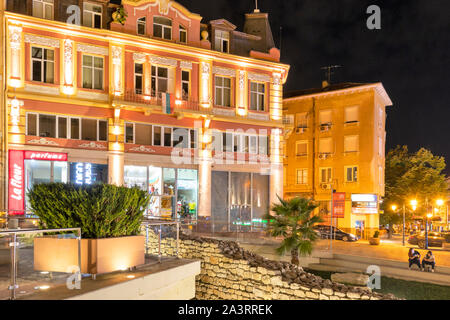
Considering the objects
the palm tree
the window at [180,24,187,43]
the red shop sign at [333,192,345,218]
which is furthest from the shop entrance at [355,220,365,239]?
the window at [180,24,187,43]

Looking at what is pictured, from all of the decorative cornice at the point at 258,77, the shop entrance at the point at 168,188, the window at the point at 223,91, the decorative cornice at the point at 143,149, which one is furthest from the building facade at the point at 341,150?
the decorative cornice at the point at 143,149

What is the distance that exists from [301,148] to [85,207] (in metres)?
36.7

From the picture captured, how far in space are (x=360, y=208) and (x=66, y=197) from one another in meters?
34.4

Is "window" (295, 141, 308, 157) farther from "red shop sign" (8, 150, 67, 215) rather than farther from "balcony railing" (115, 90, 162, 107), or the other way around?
"red shop sign" (8, 150, 67, 215)

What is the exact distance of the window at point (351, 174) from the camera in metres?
39.8

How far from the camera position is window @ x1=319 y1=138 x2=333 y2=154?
41.8m

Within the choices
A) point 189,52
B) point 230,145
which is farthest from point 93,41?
point 230,145

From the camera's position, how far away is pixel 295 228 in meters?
18.7

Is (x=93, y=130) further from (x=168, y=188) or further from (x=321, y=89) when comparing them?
(x=321, y=89)

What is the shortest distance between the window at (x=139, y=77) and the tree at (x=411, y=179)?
99.4ft

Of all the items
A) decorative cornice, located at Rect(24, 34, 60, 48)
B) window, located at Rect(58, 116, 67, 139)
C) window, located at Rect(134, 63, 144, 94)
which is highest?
decorative cornice, located at Rect(24, 34, 60, 48)

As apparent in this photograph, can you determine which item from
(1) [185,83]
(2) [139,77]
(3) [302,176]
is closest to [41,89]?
(2) [139,77]

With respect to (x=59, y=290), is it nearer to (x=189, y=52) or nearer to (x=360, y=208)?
(x=189, y=52)

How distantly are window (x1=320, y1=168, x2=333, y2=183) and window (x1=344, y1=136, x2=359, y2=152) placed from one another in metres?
2.79
